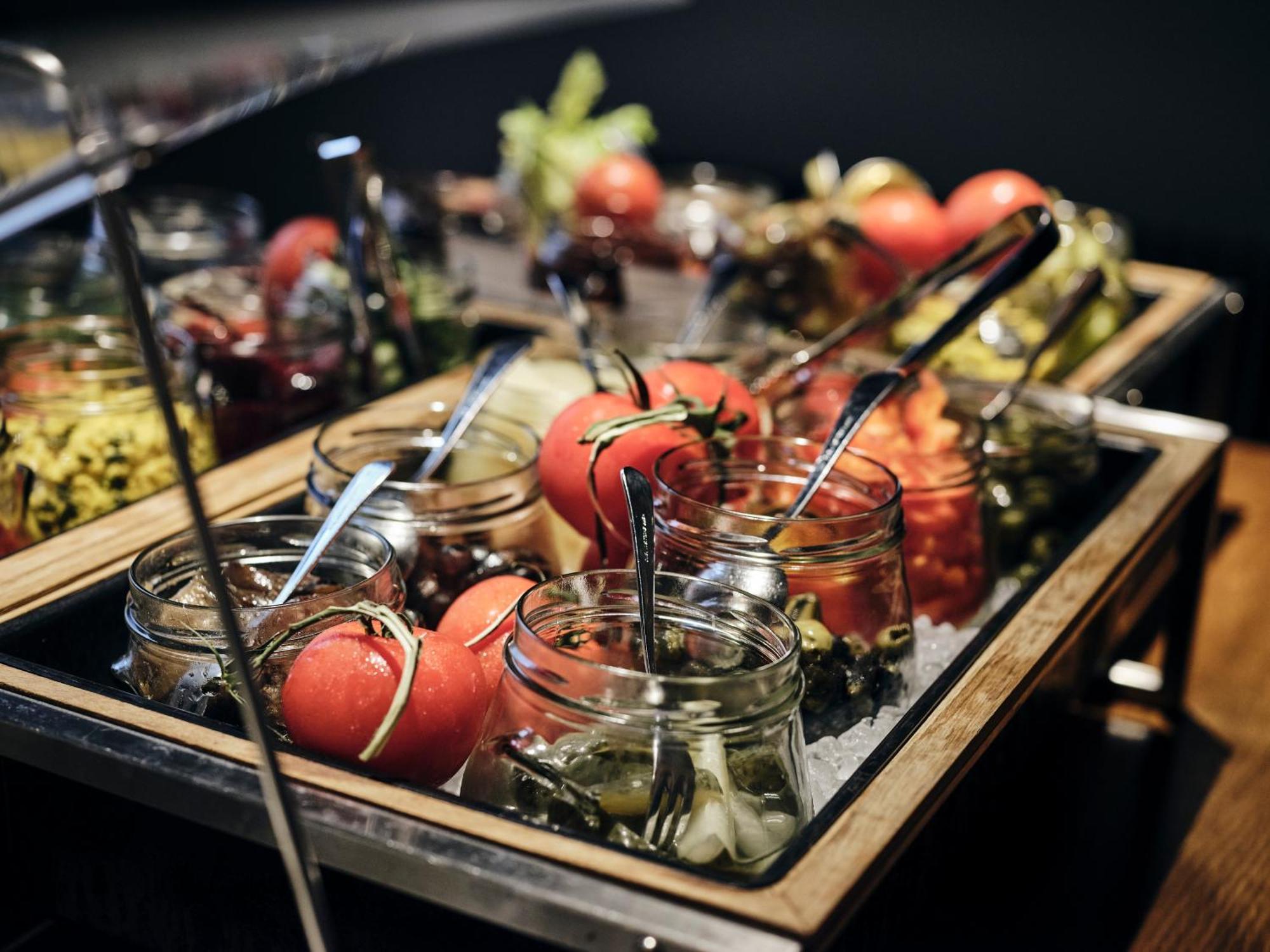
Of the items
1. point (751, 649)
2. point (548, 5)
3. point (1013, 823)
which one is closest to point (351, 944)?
point (751, 649)

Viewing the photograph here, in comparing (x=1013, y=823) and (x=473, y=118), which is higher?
(x=473, y=118)

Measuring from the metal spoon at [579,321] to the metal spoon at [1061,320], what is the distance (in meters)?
0.27

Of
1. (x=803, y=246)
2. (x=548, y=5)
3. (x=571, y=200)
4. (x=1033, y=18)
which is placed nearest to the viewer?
(x=548, y=5)

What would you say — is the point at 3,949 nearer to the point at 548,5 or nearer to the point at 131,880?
the point at 131,880

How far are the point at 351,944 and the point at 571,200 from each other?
1.30 metres

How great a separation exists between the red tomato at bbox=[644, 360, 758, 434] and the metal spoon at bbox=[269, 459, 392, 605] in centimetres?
17

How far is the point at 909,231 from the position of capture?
1386 mm

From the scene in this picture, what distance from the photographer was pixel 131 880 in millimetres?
519

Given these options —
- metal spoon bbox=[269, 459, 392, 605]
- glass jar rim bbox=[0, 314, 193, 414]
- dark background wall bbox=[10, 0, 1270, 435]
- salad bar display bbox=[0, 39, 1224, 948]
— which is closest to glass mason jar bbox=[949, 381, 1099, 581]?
salad bar display bbox=[0, 39, 1224, 948]

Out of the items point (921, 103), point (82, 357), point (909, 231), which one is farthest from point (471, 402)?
point (921, 103)

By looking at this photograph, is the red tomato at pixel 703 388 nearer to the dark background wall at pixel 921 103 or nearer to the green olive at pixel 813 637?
the green olive at pixel 813 637

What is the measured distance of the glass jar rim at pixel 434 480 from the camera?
2.03 ft

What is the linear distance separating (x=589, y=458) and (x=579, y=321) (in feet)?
0.99

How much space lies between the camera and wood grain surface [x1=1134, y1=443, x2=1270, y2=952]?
70 centimetres
